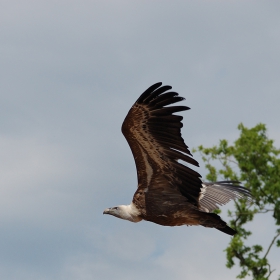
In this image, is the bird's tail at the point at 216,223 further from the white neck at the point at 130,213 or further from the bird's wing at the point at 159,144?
the white neck at the point at 130,213

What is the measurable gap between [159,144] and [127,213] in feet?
4.59

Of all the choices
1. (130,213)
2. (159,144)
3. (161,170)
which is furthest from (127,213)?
(159,144)

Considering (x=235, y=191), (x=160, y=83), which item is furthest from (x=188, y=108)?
(x=235, y=191)

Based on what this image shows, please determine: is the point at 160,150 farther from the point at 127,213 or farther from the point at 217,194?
the point at 217,194

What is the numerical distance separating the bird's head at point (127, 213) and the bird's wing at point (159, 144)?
0.42m

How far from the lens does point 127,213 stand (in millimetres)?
13016

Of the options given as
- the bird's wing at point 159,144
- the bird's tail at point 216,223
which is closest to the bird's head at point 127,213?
the bird's wing at point 159,144

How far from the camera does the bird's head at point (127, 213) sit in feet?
42.6

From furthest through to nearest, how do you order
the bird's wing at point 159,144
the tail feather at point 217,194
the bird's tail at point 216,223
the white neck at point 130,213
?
the tail feather at point 217,194 < the white neck at point 130,213 < the bird's tail at point 216,223 < the bird's wing at point 159,144

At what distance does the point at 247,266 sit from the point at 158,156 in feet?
53.8

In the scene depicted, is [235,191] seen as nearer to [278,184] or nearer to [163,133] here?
[163,133]

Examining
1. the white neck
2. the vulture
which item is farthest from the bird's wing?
the white neck

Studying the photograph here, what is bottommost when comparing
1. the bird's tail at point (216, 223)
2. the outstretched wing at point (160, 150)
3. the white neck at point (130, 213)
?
the bird's tail at point (216, 223)

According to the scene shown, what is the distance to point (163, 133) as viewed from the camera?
1230 cm
